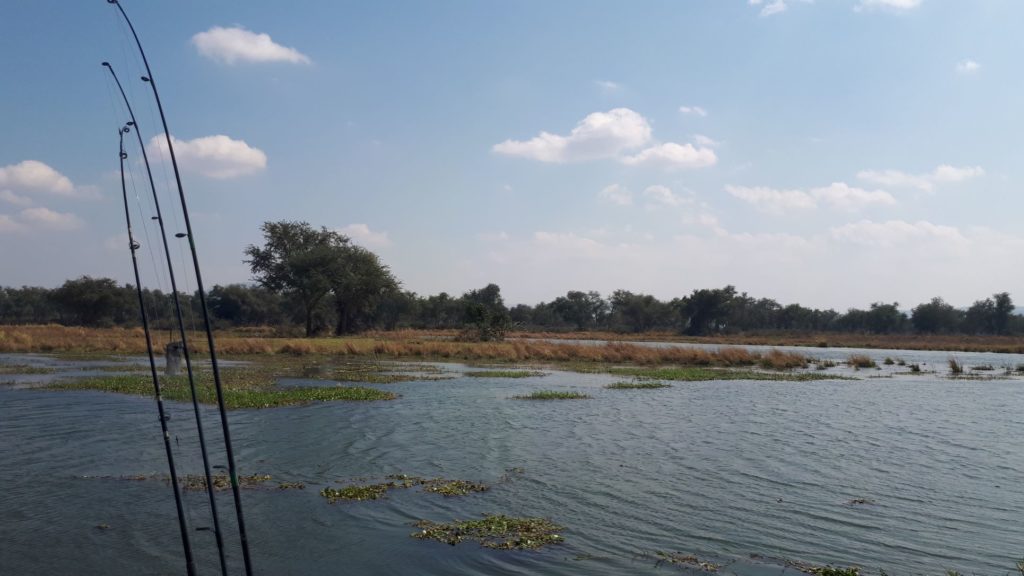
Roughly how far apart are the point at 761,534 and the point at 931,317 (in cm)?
14046

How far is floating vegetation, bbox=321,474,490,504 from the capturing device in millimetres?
13742

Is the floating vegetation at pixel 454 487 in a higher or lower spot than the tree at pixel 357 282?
lower

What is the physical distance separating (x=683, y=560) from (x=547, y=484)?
4845 millimetres

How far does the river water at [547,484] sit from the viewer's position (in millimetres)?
10805

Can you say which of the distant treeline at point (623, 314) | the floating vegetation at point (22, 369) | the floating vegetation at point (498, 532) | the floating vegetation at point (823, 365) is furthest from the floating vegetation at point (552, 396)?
the distant treeline at point (623, 314)

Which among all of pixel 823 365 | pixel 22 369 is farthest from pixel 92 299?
pixel 823 365

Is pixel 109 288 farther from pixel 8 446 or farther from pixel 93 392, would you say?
pixel 8 446

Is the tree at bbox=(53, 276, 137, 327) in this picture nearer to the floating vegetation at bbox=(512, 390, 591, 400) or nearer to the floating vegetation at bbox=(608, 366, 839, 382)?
the floating vegetation at bbox=(608, 366, 839, 382)

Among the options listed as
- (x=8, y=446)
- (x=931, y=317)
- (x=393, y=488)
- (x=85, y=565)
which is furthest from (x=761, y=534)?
(x=931, y=317)

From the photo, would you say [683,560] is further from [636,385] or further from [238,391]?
[636,385]

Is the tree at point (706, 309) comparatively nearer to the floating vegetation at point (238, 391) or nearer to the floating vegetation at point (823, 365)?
the floating vegetation at point (823, 365)

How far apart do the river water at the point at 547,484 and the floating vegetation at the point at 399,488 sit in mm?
298

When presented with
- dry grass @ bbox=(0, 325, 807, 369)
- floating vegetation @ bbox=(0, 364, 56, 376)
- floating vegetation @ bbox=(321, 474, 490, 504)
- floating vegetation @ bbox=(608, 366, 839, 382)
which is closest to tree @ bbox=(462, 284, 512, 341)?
dry grass @ bbox=(0, 325, 807, 369)

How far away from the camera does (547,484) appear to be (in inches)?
597
